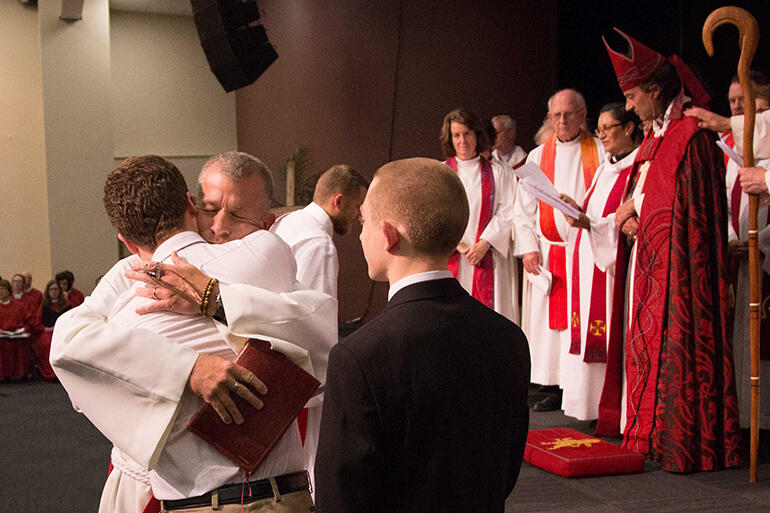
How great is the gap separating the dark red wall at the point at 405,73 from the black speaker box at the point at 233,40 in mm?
1224

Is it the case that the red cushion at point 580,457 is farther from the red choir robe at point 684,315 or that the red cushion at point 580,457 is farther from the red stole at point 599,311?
the red stole at point 599,311

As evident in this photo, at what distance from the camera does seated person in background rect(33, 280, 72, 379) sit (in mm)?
9200

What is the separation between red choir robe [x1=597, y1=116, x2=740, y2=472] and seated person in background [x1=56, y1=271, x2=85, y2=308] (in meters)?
7.30

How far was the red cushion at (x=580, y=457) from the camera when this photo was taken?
12.8 feet

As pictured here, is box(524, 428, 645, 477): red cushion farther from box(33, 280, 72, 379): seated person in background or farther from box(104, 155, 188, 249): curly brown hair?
box(33, 280, 72, 379): seated person in background

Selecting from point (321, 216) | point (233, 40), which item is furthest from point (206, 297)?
point (233, 40)

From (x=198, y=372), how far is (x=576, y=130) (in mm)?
4308

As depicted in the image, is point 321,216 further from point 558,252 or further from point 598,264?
point 558,252

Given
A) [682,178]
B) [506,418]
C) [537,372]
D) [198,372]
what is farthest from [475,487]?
[537,372]

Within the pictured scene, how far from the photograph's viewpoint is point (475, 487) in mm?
1381

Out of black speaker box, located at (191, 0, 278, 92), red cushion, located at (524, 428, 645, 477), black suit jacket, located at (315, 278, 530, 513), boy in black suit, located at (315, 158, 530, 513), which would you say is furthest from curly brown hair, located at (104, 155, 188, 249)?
black speaker box, located at (191, 0, 278, 92)

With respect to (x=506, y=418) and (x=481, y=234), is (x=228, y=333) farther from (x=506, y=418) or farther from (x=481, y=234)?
(x=481, y=234)

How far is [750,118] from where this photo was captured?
370 centimetres

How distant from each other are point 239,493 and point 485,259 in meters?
4.27
